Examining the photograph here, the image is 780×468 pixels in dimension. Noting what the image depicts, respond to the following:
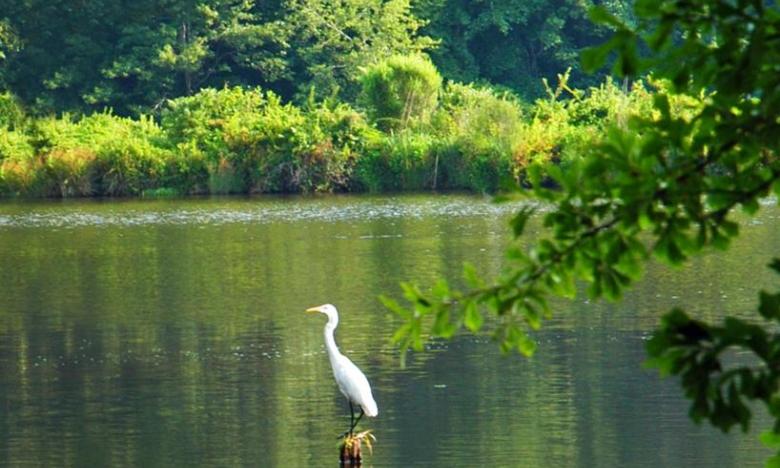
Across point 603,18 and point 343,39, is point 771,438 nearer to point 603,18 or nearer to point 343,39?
point 603,18

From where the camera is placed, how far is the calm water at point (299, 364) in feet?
38.4

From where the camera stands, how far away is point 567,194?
319 cm

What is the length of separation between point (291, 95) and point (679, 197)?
2051 inches

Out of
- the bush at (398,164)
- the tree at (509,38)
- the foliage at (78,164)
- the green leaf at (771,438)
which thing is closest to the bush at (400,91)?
the bush at (398,164)

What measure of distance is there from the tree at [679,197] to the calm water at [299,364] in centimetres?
774

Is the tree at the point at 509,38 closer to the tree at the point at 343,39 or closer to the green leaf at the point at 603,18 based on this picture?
the tree at the point at 343,39

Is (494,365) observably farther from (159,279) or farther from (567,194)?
(567,194)

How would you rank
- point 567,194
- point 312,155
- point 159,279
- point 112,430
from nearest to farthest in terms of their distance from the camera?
point 567,194, point 112,430, point 159,279, point 312,155

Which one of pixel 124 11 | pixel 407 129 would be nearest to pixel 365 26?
pixel 124 11

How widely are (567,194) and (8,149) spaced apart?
134 ft

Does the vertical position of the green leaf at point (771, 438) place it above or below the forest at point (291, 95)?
below

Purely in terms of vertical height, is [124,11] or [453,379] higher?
[124,11]

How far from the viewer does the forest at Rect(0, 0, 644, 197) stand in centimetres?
4259

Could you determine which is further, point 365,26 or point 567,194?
point 365,26
